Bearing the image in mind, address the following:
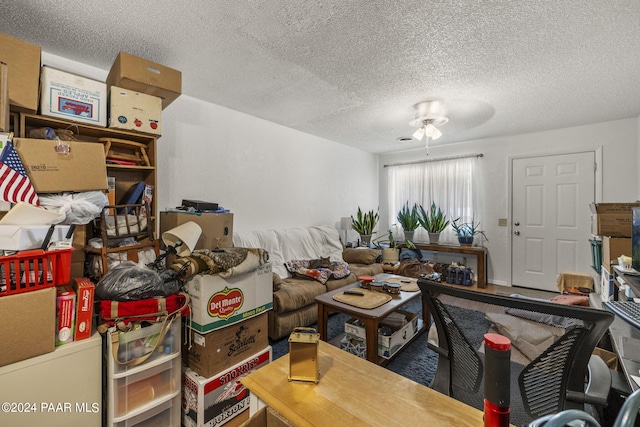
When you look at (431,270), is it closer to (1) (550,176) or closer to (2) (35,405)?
(1) (550,176)

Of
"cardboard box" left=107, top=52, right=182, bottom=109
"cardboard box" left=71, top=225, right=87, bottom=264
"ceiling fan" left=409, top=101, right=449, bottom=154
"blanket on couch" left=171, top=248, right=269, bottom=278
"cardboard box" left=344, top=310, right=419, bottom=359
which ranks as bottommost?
"cardboard box" left=344, top=310, right=419, bottom=359

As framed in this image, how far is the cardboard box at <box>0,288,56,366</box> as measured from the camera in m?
1.14

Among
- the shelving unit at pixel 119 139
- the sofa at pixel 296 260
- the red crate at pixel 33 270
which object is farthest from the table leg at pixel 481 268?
the red crate at pixel 33 270

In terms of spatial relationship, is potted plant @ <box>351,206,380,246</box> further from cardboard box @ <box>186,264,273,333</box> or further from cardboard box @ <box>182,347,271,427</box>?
cardboard box @ <box>182,347,271,427</box>

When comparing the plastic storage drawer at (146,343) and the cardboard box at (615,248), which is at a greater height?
the cardboard box at (615,248)

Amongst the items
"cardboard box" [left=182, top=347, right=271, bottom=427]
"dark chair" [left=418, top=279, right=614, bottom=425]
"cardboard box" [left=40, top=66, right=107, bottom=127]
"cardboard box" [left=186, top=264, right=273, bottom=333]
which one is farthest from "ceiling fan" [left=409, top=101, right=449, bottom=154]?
"cardboard box" [left=182, top=347, right=271, bottom=427]

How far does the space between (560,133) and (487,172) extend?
1.00 m

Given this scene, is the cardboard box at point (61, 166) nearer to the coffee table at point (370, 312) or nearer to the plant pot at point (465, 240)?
the coffee table at point (370, 312)

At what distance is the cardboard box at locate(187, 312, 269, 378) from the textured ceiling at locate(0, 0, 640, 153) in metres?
1.87

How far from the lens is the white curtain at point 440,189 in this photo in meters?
4.60

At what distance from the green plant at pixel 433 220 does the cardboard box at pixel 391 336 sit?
2546mm

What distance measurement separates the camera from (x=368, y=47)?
1.94 m

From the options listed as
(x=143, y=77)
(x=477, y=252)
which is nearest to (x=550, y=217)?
(x=477, y=252)

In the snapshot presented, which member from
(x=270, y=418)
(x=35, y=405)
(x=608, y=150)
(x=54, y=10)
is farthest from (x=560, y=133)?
(x=35, y=405)
